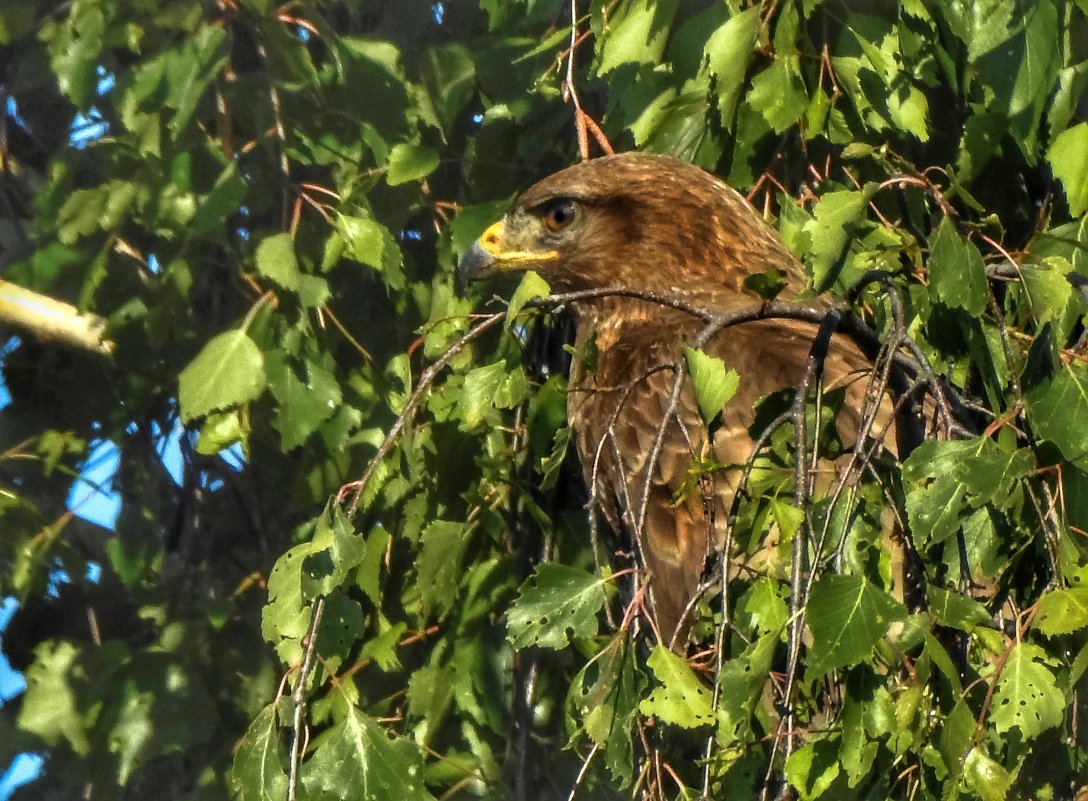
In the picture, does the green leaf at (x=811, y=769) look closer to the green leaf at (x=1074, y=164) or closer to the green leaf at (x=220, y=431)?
the green leaf at (x=1074, y=164)

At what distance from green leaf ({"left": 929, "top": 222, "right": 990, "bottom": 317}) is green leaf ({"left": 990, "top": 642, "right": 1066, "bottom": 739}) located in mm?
416

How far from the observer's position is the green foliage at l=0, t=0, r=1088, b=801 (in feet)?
5.53

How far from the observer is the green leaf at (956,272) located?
5.62 ft

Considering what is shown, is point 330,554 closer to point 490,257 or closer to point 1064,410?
point 1064,410

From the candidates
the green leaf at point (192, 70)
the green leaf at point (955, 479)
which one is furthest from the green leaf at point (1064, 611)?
the green leaf at point (192, 70)

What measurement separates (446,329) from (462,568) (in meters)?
0.50

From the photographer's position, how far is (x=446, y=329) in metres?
2.79

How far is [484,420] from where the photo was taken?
2.71 meters

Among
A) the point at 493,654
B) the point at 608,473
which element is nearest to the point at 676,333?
the point at 608,473

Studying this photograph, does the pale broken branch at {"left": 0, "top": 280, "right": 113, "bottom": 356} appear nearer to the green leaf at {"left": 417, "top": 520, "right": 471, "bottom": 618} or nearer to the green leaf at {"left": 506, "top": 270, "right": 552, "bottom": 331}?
the green leaf at {"left": 417, "top": 520, "right": 471, "bottom": 618}

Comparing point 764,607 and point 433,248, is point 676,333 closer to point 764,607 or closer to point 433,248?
point 433,248

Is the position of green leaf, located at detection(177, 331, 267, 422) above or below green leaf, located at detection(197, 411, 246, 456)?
above

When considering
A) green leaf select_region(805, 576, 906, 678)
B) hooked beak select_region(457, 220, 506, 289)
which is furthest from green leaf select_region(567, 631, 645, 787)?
hooked beak select_region(457, 220, 506, 289)

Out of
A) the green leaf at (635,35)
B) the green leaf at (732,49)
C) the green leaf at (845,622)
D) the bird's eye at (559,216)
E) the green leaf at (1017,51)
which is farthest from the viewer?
the bird's eye at (559,216)
